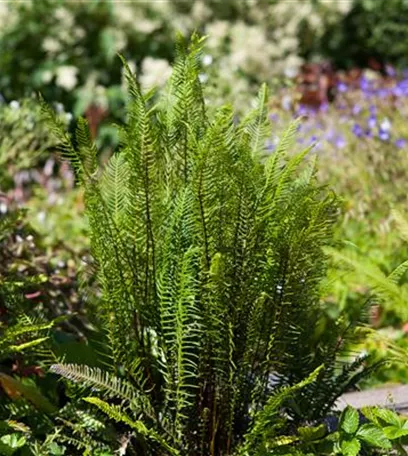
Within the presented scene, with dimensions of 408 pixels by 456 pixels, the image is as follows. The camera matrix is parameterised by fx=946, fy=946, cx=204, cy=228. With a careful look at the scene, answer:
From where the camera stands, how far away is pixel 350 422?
209 cm

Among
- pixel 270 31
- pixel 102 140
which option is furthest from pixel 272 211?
pixel 270 31

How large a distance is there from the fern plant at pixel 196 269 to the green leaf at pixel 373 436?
164 millimetres

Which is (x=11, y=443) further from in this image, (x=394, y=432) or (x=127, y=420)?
(x=394, y=432)

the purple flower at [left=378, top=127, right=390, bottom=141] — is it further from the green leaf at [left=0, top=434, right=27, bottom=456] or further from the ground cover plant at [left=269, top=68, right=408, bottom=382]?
the green leaf at [left=0, top=434, right=27, bottom=456]

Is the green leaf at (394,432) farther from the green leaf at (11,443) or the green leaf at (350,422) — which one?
the green leaf at (11,443)

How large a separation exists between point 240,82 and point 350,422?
538 cm

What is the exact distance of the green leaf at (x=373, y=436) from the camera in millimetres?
2055

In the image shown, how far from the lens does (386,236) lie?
463 cm

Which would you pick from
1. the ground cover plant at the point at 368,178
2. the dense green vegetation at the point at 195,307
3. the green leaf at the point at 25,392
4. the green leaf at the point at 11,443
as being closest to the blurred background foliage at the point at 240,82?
the ground cover plant at the point at 368,178

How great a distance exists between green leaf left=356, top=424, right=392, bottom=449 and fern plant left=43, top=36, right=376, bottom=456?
0.16 meters

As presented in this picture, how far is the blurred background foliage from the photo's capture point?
4863 millimetres

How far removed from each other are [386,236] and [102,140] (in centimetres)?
355

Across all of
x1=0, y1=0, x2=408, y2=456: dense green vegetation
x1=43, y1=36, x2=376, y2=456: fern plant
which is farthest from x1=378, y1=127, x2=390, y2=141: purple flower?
x1=43, y1=36, x2=376, y2=456: fern plant

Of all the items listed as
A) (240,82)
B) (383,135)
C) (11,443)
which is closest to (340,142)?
(383,135)
